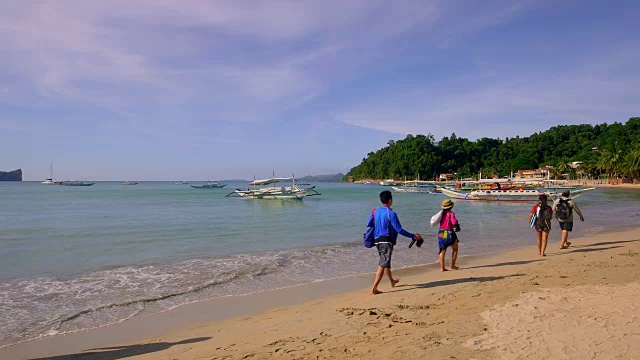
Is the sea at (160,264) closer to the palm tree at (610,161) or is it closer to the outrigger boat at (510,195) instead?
the outrigger boat at (510,195)

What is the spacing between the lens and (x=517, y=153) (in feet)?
502

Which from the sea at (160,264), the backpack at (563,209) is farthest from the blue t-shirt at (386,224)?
the backpack at (563,209)

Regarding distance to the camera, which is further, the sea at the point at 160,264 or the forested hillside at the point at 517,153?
the forested hillside at the point at 517,153

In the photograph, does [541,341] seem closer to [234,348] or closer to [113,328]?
[234,348]

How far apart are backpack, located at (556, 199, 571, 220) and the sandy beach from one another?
2743 mm

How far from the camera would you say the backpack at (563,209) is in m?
12.3

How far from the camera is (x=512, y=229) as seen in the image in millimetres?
20969

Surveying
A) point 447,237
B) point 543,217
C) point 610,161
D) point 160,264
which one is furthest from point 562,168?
point 160,264

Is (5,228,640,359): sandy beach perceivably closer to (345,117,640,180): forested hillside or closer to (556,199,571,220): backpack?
(556,199,571,220): backpack

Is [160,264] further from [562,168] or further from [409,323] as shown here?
[562,168]

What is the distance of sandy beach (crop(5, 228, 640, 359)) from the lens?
4684mm

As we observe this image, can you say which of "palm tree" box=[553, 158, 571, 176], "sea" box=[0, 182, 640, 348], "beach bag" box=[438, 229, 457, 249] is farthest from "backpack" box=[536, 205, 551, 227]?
"palm tree" box=[553, 158, 571, 176]

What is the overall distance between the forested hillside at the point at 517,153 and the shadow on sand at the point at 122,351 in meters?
109

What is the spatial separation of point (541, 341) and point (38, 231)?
983 inches
